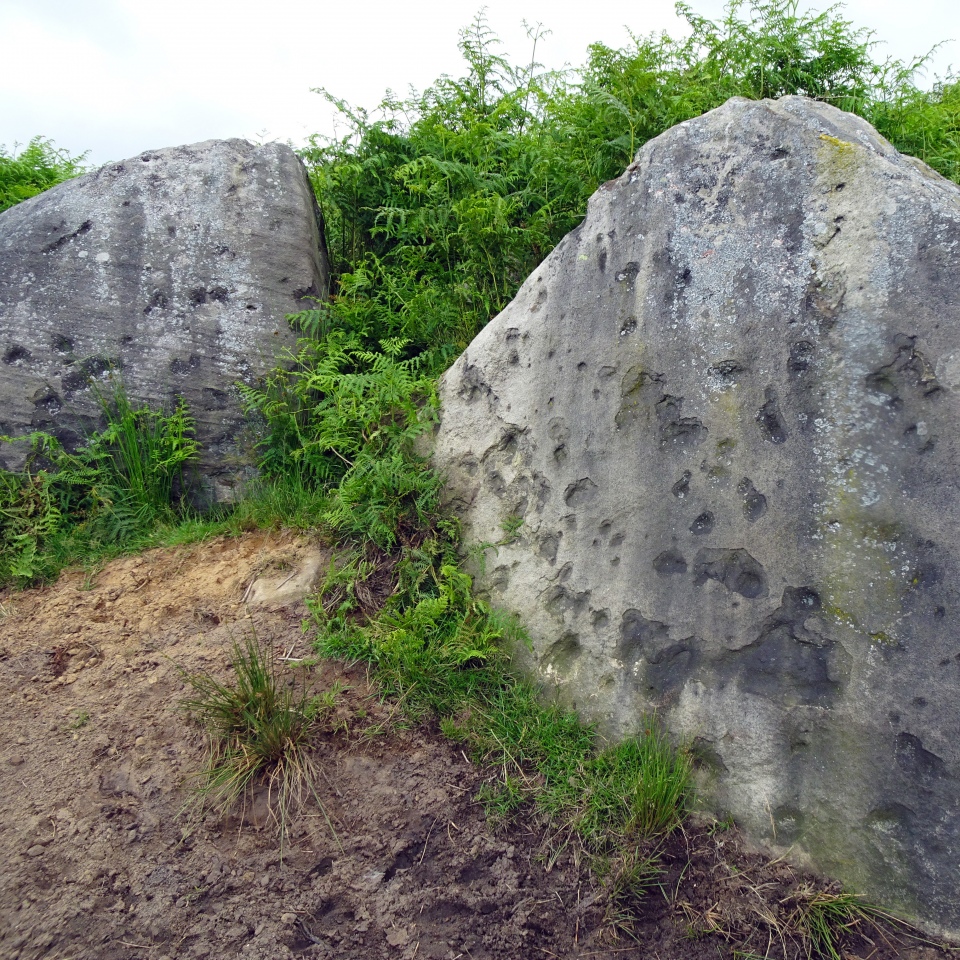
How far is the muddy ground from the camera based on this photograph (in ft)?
9.55

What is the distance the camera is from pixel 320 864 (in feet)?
10.3

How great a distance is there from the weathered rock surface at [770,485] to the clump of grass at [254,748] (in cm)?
119

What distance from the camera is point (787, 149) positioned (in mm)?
3506

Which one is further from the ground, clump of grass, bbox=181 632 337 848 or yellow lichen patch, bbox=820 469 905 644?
yellow lichen patch, bbox=820 469 905 644

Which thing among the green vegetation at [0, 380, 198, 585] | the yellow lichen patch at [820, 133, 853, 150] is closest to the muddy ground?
the green vegetation at [0, 380, 198, 585]

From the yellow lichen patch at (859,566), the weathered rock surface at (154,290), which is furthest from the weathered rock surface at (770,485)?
the weathered rock surface at (154,290)

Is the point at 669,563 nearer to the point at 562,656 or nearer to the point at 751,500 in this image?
the point at 751,500

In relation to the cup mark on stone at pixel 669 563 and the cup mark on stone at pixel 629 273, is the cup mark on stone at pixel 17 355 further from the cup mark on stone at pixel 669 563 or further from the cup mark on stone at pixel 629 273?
the cup mark on stone at pixel 669 563

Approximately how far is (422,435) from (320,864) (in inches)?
92.9

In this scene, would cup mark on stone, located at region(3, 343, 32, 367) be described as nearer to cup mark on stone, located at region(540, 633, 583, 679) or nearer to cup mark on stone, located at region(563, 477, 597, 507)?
cup mark on stone, located at region(563, 477, 597, 507)

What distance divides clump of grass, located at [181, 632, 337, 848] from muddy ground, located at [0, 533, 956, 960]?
0.07 meters

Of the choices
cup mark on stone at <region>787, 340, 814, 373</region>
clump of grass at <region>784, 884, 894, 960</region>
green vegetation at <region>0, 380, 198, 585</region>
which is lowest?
clump of grass at <region>784, 884, 894, 960</region>

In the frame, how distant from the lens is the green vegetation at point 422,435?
11.3 feet

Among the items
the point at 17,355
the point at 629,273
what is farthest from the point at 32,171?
the point at 629,273
